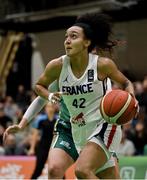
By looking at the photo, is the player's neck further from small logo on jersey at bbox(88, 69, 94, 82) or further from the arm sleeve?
the arm sleeve

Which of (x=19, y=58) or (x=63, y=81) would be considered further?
(x=19, y=58)

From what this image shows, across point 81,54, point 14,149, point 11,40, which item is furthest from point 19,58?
point 81,54

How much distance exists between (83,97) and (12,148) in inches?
314

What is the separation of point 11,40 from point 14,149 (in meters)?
9.09

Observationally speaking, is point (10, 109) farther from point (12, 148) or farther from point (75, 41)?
point (75, 41)

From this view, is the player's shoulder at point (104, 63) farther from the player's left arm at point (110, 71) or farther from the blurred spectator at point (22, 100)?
the blurred spectator at point (22, 100)

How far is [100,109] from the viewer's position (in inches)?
283

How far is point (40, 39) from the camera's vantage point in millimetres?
23438

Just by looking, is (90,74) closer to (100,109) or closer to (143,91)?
(100,109)

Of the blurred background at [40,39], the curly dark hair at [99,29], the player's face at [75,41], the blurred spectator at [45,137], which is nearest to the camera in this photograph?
the player's face at [75,41]

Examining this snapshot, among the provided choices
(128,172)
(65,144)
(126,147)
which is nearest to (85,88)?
A: (65,144)

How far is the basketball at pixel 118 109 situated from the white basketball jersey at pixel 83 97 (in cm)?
27

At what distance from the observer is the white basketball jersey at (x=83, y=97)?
7387mm

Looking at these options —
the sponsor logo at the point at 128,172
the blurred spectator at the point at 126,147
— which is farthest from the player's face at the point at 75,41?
the blurred spectator at the point at 126,147
